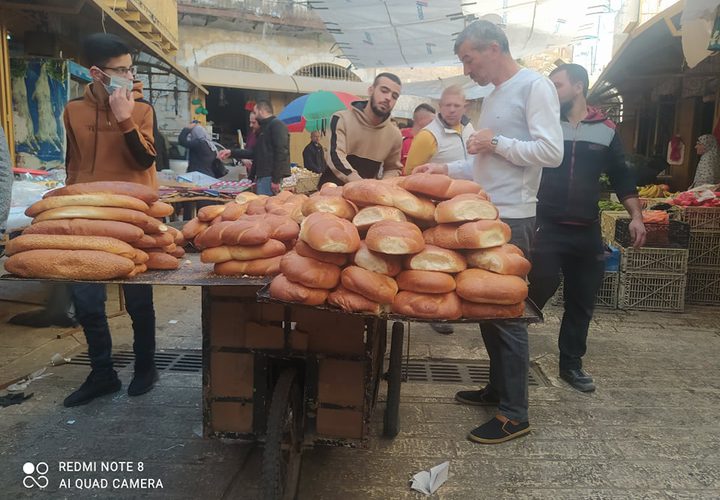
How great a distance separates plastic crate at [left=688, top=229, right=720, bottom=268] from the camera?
5793 mm

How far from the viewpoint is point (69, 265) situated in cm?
225

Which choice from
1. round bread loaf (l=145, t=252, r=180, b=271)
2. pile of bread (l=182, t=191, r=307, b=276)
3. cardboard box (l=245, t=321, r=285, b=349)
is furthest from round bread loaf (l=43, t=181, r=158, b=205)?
cardboard box (l=245, t=321, r=285, b=349)

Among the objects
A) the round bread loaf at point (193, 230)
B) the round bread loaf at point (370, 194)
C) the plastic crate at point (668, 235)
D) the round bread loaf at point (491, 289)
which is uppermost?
the round bread loaf at point (370, 194)

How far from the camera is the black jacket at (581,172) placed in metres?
3.59

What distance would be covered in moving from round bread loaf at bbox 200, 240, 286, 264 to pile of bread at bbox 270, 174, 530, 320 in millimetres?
346

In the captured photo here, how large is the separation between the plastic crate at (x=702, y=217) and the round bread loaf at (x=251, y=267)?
5.15 meters

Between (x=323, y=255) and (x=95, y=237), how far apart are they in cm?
111

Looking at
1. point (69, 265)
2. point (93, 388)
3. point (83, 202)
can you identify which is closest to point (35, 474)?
point (93, 388)

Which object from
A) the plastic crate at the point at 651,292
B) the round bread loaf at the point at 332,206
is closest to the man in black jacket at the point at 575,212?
the round bread loaf at the point at 332,206

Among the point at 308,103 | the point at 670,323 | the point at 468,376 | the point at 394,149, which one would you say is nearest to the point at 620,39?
the point at 308,103

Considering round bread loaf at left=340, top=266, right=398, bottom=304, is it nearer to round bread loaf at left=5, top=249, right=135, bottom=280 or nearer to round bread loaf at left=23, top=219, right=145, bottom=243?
round bread loaf at left=5, top=249, right=135, bottom=280

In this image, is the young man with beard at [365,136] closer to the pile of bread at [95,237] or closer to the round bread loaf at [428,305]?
the pile of bread at [95,237]

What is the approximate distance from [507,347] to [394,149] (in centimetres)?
223

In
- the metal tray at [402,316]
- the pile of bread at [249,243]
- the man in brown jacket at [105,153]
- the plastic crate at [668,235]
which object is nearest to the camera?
the metal tray at [402,316]
